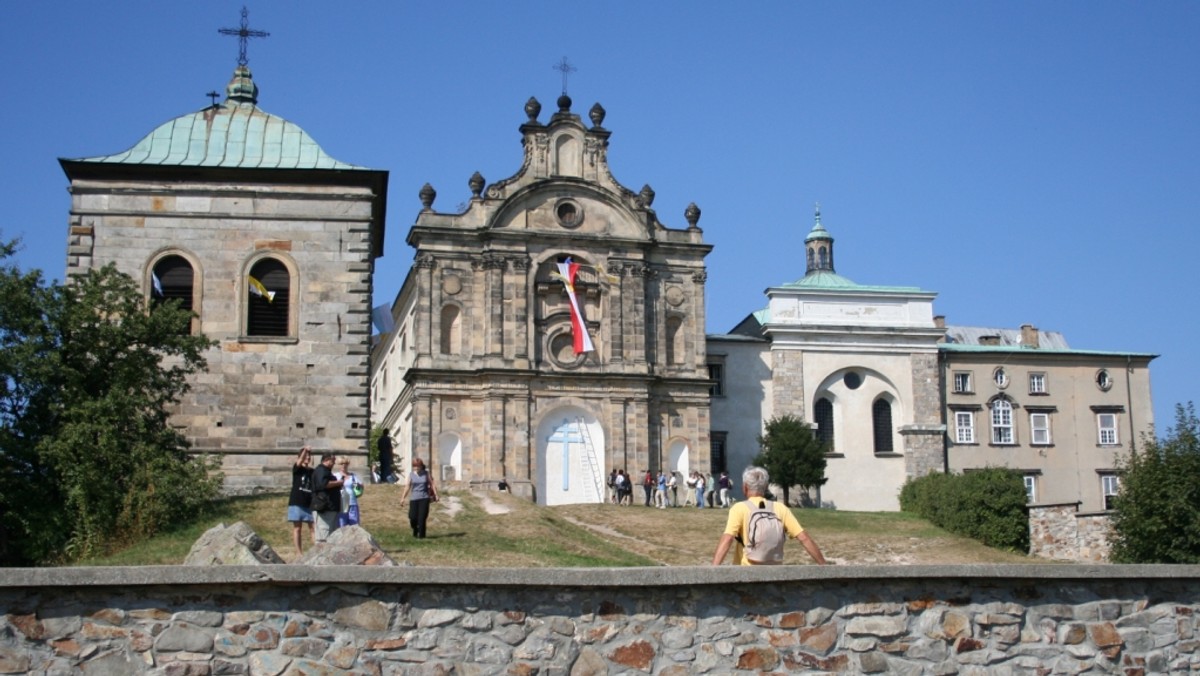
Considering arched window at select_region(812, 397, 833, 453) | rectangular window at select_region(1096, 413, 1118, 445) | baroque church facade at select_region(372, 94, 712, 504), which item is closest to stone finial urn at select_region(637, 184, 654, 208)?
baroque church facade at select_region(372, 94, 712, 504)

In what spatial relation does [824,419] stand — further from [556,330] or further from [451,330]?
[451,330]

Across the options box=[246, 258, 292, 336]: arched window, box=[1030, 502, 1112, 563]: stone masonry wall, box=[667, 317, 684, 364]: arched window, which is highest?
box=[667, 317, 684, 364]: arched window

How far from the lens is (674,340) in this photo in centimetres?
5684

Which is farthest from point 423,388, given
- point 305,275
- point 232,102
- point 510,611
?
point 510,611

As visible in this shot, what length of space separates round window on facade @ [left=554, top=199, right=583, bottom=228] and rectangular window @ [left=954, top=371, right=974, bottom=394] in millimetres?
17908

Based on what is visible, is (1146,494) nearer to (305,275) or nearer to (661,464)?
(661,464)

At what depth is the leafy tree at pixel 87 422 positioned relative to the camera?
28250mm

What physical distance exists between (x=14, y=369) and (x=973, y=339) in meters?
51.0

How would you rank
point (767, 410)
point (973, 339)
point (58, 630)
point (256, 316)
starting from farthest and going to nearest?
point (973, 339) → point (767, 410) → point (256, 316) → point (58, 630)

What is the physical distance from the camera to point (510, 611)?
438 inches

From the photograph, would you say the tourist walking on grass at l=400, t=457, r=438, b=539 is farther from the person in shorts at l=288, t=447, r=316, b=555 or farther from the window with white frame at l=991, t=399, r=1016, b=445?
the window with white frame at l=991, t=399, r=1016, b=445

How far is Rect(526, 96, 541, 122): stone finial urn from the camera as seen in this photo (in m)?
56.0

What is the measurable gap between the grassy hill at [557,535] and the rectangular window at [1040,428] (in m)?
14.7

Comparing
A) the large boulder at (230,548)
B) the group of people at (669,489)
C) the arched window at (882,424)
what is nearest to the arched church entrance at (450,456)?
the group of people at (669,489)
